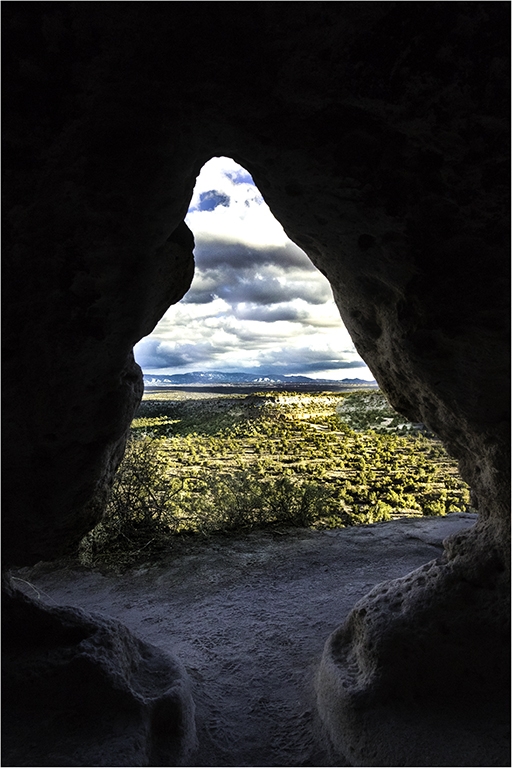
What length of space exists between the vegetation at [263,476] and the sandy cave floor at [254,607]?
2.37 ft

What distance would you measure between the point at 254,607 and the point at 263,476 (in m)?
5.40

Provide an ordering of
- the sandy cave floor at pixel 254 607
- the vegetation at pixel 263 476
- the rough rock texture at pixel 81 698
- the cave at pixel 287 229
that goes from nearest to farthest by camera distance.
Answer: the cave at pixel 287 229
the rough rock texture at pixel 81 698
the sandy cave floor at pixel 254 607
the vegetation at pixel 263 476

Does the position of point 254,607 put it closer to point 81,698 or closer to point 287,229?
point 81,698

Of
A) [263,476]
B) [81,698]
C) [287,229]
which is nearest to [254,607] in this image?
[81,698]

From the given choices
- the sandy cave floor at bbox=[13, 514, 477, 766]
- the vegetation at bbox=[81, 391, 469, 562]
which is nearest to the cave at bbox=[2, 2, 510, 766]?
the sandy cave floor at bbox=[13, 514, 477, 766]

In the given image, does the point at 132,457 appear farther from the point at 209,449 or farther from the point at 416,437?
the point at 416,437

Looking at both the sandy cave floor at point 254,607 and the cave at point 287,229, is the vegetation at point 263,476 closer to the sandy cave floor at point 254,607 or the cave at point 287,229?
the sandy cave floor at point 254,607

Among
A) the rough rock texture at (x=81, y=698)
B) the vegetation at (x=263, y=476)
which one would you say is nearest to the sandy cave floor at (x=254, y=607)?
the rough rock texture at (x=81, y=698)

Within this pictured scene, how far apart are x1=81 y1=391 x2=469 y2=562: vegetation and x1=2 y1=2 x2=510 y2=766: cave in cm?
457

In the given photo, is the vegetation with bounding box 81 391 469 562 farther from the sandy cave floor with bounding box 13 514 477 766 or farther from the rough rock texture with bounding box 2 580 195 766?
the rough rock texture with bounding box 2 580 195 766

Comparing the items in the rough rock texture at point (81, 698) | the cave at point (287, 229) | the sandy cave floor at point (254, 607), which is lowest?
the sandy cave floor at point (254, 607)

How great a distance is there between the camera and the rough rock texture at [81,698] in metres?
2.30

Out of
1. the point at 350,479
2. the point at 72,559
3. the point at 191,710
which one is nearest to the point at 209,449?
the point at 350,479

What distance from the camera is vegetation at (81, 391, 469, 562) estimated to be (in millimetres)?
7824
